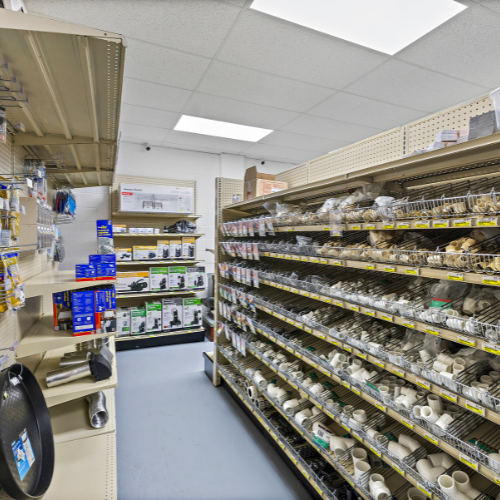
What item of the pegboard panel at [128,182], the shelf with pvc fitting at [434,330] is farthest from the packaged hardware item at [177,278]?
the shelf with pvc fitting at [434,330]

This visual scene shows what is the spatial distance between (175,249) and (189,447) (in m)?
2.96

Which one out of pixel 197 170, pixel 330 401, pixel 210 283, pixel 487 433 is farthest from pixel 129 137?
pixel 487 433

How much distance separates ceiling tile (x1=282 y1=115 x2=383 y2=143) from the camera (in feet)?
13.8

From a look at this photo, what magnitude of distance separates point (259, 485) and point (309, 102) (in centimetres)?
364

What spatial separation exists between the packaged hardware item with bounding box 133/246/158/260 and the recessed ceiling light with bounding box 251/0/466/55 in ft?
11.5

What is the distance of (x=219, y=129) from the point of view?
460cm

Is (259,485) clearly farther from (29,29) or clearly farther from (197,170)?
(197,170)

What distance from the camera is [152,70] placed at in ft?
9.71

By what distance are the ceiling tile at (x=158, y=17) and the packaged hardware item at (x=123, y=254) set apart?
291 cm

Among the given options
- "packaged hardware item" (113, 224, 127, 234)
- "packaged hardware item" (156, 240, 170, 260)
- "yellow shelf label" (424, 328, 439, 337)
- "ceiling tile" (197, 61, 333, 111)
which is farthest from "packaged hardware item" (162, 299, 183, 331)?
"yellow shelf label" (424, 328, 439, 337)

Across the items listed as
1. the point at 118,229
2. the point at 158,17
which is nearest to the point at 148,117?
the point at 118,229

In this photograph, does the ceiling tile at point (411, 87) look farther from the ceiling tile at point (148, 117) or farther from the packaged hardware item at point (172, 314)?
the packaged hardware item at point (172, 314)

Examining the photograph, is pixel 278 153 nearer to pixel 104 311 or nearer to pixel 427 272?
pixel 104 311

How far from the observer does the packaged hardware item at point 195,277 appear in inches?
199
